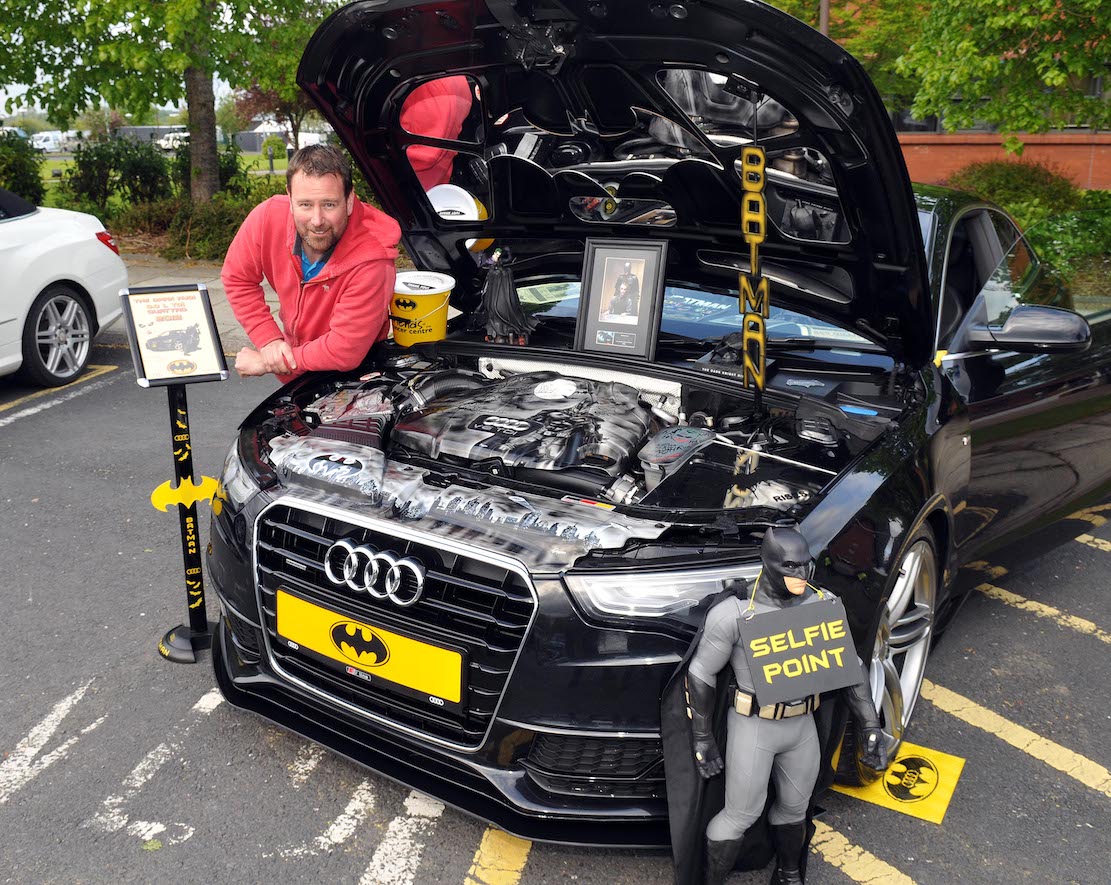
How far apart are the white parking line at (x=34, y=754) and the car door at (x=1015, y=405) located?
111 inches

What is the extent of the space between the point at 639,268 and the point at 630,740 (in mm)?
1824

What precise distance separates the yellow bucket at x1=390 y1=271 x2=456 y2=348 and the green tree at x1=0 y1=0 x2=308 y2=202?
7436 mm

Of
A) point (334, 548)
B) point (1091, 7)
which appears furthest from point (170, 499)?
point (1091, 7)

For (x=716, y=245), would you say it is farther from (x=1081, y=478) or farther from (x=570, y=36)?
(x=1081, y=478)

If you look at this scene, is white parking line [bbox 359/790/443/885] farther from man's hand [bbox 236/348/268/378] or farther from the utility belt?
man's hand [bbox 236/348/268/378]

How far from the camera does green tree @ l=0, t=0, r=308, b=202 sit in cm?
1005

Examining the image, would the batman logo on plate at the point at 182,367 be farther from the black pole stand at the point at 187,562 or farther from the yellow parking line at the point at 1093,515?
the yellow parking line at the point at 1093,515

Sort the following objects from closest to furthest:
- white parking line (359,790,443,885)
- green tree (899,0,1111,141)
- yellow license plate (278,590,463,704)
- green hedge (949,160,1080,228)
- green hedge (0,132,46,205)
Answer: yellow license plate (278,590,463,704), white parking line (359,790,443,885), green tree (899,0,1111,141), green hedge (0,132,46,205), green hedge (949,160,1080,228)

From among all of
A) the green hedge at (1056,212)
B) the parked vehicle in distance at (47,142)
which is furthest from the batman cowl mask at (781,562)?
the parked vehicle in distance at (47,142)

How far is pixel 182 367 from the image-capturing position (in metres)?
3.16

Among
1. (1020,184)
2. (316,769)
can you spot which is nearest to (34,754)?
(316,769)

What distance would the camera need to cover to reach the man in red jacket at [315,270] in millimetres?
3418

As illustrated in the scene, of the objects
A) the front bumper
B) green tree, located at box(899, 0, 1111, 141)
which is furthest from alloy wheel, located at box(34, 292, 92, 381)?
green tree, located at box(899, 0, 1111, 141)

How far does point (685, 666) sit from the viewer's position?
2219mm
